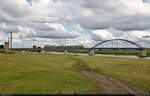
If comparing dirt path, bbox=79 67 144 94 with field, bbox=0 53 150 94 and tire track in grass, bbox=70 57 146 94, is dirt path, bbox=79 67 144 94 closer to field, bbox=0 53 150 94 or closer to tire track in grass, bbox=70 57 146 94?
tire track in grass, bbox=70 57 146 94

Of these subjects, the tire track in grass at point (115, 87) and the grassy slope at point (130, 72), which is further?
the grassy slope at point (130, 72)

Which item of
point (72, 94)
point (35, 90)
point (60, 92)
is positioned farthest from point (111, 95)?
point (35, 90)

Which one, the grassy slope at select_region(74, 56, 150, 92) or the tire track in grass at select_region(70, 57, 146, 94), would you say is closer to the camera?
the tire track in grass at select_region(70, 57, 146, 94)

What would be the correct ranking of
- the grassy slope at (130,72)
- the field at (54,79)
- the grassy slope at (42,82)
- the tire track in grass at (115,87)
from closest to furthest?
1. the grassy slope at (42,82)
2. the tire track in grass at (115,87)
3. the field at (54,79)
4. the grassy slope at (130,72)

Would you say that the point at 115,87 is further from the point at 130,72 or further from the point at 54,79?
the point at 130,72

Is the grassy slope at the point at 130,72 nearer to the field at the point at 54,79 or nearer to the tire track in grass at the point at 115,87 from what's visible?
the field at the point at 54,79

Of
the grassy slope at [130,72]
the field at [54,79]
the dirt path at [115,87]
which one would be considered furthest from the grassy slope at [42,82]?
the grassy slope at [130,72]

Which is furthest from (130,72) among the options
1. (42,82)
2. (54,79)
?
(42,82)

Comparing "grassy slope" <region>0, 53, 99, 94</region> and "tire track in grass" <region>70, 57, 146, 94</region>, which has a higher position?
"grassy slope" <region>0, 53, 99, 94</region>

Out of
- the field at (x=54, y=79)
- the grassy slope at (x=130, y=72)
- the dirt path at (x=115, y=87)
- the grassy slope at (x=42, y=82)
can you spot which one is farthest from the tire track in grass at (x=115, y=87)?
the grassy slope at (x=130, y=72)

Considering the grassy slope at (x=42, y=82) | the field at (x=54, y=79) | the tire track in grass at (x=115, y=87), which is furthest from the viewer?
the field at (x=54, y=79)

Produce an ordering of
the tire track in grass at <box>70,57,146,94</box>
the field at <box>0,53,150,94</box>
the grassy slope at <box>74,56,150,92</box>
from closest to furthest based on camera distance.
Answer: the tire track in grass at <box>70,57,146,94</box>, the field at <box>0,53,150,94</box>, the grassy slope at <box>74,56,150,92</box>

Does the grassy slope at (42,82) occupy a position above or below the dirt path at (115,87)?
above

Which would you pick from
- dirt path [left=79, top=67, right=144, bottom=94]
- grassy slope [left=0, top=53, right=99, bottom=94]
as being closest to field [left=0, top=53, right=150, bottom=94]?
grassy slope [left=0, top=53, right=99, bottom=94]
